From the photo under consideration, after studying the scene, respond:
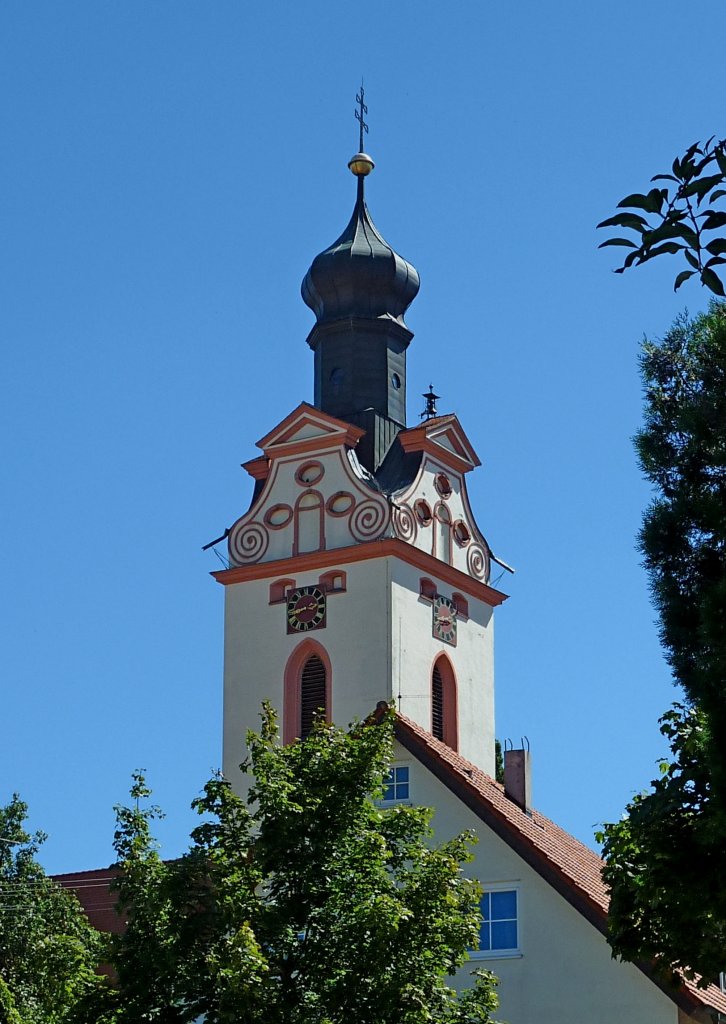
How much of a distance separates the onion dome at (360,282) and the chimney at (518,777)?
18.3m

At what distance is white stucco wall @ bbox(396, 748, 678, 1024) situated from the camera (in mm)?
26281

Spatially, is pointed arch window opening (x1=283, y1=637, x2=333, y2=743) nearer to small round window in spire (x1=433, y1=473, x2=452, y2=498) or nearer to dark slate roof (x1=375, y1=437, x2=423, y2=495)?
dark slate roof (x1=375, y1=437, x2=423, y2=495)

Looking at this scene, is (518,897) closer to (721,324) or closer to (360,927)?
(360,927)

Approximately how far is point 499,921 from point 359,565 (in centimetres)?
1803

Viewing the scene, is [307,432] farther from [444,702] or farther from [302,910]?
[302,910]

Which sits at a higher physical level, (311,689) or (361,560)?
(361,560)

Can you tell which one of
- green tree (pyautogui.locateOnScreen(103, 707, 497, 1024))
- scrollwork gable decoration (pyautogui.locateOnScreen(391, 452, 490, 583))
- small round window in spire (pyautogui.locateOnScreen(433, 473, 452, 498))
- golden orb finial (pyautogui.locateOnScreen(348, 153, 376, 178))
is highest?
golden orb finial (pyautogui.locateOnScreen(348, 153, 376, 178))

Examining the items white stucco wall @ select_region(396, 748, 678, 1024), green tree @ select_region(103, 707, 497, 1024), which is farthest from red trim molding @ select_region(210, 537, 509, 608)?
green tree @ select_region(103, 707, 497, 1024)

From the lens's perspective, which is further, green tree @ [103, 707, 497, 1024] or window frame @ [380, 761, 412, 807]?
window frame @ [380, 761, 412, 807]

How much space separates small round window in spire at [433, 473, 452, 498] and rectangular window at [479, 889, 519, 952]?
20.2 metres

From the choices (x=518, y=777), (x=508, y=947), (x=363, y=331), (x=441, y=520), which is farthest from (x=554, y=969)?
(x=363, y=331)

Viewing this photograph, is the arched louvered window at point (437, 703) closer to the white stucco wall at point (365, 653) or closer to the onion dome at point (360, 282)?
the white stucco wall at point (365, 653)

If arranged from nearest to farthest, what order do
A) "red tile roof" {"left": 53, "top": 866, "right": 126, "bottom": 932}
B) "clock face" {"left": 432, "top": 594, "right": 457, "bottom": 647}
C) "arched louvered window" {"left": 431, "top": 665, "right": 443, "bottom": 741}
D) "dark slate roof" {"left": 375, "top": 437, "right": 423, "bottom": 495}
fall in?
"red tile roof" {"left": 53, "top": 866, "right": 126, "bottom": 932}
"arched louvered window" {"left": 431, "top": 665, "right": 443, "bottom": 741}
"clock face" {"left": 432, "top": 594, "right": 457, "bottom": 647}
"dark slate roof" {"left": 375, "top": 437, "right": 423, "bottom": 495}

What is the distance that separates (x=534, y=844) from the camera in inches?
1104
